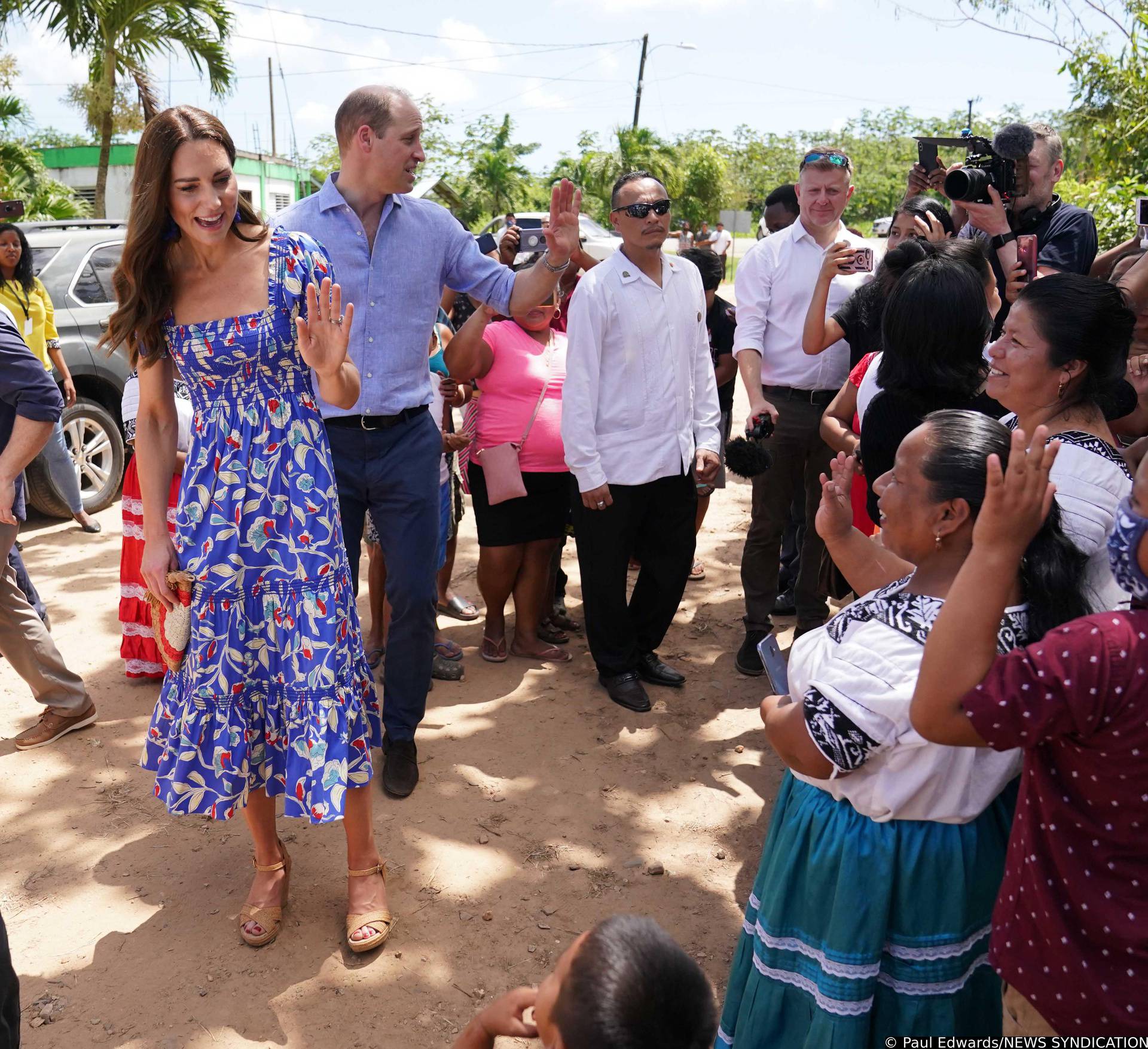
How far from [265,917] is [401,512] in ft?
4.50

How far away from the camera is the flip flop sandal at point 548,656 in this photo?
5.11 metres

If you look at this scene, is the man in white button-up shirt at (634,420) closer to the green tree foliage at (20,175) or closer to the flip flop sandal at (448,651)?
the flip flop sandal at (448,651)

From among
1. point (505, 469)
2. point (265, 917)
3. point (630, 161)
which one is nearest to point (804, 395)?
point (505, 469)

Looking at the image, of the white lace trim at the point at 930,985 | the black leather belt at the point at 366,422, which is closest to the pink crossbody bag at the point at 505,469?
the black leather belt at the point at 366,422

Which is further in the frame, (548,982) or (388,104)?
(388,104)

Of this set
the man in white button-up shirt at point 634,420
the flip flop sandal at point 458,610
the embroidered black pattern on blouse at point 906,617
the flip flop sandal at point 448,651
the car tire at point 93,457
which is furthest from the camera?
the car tire at point 93,457

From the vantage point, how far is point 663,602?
189 inches

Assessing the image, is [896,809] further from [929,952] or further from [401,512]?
[401,512]

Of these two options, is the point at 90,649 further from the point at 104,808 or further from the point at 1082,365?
the point at 1082,365

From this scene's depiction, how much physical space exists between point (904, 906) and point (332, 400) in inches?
74.6

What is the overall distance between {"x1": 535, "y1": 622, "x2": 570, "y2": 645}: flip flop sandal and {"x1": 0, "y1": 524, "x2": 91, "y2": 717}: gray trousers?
2118 millimetres

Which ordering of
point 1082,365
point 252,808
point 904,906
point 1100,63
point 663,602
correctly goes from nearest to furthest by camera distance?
point 904,906 < point 1082,365 < point 252,808 < point 663,602 < point 1100,63

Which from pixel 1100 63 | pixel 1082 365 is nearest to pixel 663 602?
pixel 1082 365

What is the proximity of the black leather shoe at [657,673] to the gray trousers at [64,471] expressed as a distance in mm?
3878
